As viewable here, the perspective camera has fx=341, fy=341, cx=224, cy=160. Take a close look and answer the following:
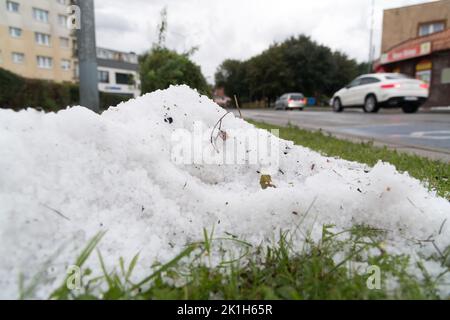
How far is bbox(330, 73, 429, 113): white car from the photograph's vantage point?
40.4 ft

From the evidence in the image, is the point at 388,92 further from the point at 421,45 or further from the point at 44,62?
the point at 44,62

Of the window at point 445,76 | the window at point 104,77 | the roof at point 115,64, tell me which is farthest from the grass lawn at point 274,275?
the window at point 104,77

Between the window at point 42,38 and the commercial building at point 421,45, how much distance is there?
3371 cm

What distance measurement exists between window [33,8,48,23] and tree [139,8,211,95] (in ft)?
121

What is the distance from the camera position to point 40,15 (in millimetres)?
37156

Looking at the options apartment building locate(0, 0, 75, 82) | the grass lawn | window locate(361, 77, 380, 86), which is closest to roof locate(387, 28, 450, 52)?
window locate(361, 77, 380, 86)

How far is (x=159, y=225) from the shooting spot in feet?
3.81

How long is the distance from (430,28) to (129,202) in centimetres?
2616

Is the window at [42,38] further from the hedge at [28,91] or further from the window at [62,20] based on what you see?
the hedge at [28,91]

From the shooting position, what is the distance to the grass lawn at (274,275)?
2.74 feet

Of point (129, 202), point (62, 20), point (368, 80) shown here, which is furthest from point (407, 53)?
point (62, 20)
